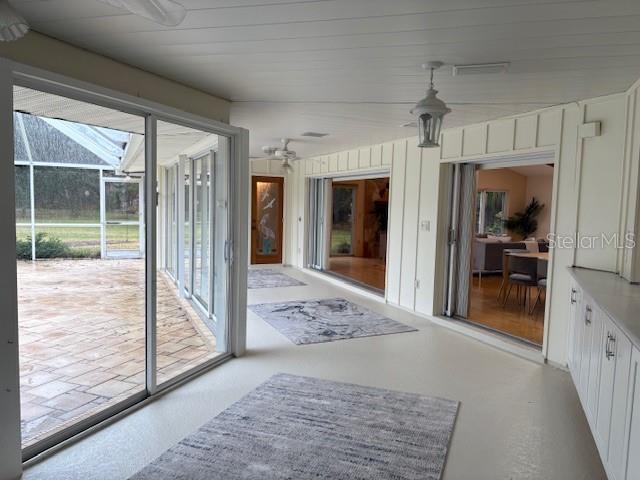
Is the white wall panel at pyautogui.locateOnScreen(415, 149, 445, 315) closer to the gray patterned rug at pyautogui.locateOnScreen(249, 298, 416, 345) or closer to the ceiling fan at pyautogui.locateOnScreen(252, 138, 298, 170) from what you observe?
the gray patterned rug at pyautogui.locateOnScreen(249, 298, 416, 345)

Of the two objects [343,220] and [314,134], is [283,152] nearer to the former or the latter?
[314,134]

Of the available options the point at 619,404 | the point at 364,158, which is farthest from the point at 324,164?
the point at 619,404

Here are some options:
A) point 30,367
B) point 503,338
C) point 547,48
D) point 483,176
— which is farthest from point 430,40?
point 483,176

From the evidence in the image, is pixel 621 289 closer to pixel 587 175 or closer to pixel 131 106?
pixel 587 175

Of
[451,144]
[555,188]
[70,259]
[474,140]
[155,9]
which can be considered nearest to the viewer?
[155,9]

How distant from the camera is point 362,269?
1005cm

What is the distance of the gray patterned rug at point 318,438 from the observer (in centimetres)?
241

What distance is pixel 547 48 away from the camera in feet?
8.53

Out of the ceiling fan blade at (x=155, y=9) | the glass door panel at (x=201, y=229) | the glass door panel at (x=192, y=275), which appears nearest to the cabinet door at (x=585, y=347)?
the ceiling fan blade at (x=155, y=9)

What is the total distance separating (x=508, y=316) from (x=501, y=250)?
338 centimetres

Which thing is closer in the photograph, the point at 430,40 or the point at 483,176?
the point at 430,40

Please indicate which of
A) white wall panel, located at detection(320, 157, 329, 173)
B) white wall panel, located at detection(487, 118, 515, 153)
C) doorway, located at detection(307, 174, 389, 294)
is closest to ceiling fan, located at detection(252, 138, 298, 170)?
white wall panel, located at detection(320, 157, 329, 173)

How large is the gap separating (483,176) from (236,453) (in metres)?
9.56

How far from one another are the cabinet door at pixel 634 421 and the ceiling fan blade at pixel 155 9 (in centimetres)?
213
